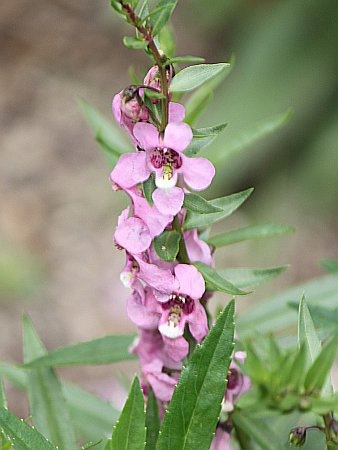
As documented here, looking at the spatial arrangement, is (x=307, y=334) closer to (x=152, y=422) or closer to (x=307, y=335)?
(x=307, y=335)

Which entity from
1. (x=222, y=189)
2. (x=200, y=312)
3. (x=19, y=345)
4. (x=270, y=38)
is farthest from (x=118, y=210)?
(x=200, y=312)

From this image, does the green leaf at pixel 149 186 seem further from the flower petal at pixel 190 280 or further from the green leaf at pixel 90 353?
the green leaf at pixel 90 353

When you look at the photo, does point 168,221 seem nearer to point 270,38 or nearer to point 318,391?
point 318,391

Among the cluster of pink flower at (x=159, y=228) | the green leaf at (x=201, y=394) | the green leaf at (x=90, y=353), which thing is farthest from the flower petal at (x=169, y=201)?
the green leaf at (x=90, y=353)

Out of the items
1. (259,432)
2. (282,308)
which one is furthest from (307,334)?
(282,308)

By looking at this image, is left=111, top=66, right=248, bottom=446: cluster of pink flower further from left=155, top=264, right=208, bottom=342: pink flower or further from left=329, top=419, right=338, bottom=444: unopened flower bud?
left=329, top=419, right=338, bottom=444: unopened flower bud

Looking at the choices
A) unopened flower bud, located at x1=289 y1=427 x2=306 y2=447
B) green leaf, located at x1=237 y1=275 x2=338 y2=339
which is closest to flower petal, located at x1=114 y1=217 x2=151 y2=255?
unopened flower bud, located at x1=289 y1=427 x2=306 y2=447

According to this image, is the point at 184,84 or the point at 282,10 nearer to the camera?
the point at 184,84
